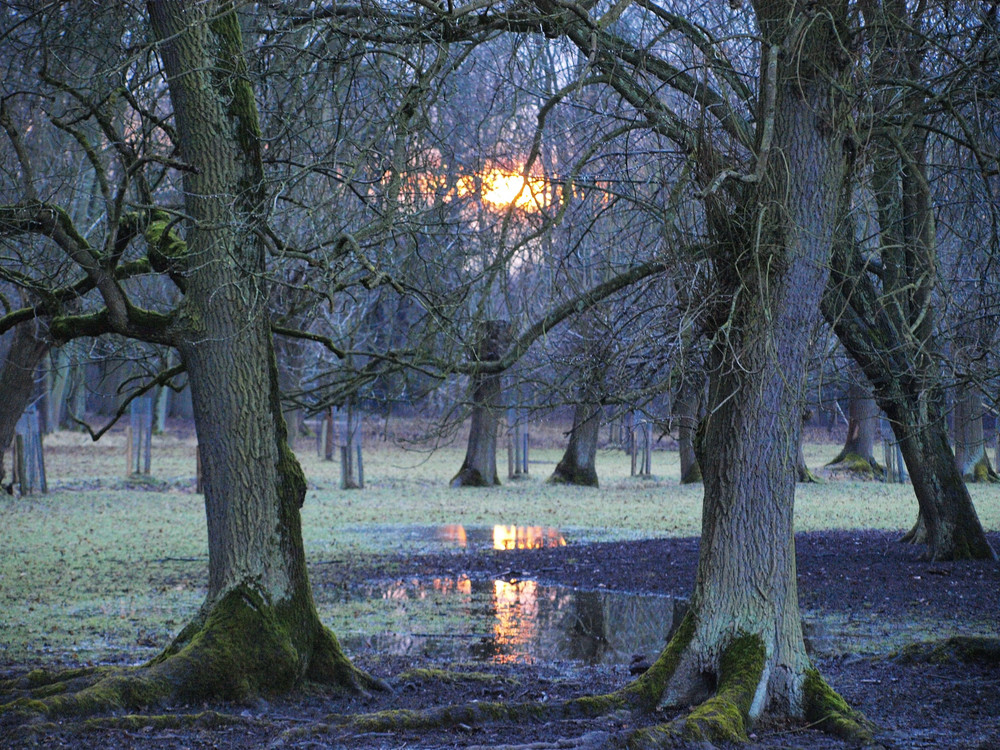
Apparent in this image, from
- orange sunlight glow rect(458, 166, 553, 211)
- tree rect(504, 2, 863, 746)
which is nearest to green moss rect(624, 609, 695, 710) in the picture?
tree rect(504, 2, 863, 746)

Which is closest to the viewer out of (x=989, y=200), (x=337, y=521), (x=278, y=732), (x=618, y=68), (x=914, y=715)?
(x=278, y=732)

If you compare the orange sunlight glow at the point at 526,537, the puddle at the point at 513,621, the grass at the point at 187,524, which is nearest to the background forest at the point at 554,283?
the puddle at the point at 513,621

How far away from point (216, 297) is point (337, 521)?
11344 mm

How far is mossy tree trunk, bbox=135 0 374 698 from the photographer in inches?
255

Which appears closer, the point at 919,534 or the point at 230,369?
the point at 230,369

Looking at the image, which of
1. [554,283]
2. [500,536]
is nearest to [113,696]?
[554,283]

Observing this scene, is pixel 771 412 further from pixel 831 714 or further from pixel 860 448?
pixel 860 448

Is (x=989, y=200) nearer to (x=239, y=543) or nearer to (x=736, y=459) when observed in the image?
(x=736, y=459)

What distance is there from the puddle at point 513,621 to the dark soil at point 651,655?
0.37 m

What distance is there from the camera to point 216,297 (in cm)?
662

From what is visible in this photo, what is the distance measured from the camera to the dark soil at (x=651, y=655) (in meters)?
5.34

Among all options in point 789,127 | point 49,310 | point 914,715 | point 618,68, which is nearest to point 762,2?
point 789,127

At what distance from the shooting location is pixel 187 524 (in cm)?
1667

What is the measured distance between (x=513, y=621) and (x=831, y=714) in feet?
15.2
